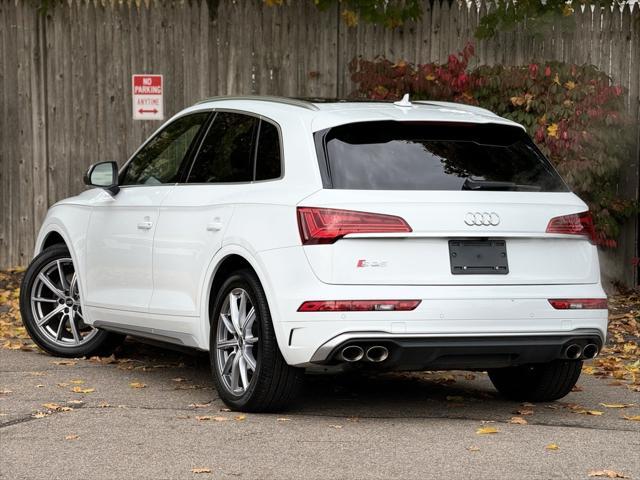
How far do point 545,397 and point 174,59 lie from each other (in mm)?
7362

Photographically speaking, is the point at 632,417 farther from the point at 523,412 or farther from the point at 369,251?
the point at 369,251

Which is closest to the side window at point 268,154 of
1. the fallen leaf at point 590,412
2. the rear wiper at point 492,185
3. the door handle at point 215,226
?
the door handle at point 215,226

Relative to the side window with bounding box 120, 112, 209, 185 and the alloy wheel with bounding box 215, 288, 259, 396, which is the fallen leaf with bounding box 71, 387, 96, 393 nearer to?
the alloy wheel with bounding box 215, 288, 259, 396

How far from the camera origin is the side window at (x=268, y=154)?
24.2ft

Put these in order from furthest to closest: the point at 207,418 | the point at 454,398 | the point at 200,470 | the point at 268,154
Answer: the point at 454,398 → the point at 268,154 → the point at 207,418 → the point at 200,470

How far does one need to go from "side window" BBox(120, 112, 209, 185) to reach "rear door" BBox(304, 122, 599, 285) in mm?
1496

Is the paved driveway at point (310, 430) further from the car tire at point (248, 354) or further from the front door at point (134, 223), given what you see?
the front door at point (134, 223)

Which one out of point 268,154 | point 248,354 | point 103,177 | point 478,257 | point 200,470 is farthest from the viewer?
point 103,177

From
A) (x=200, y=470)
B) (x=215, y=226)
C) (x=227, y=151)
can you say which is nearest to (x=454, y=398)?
(x=215, y=226)

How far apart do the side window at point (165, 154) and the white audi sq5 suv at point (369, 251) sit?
13 centimetres

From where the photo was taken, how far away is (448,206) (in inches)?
273

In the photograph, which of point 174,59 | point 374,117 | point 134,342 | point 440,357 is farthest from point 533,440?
point 174,59

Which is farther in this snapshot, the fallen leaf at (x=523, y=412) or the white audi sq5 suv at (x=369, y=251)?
the fallen leaf at (x=523, y=412)

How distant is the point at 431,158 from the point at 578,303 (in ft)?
3.59
